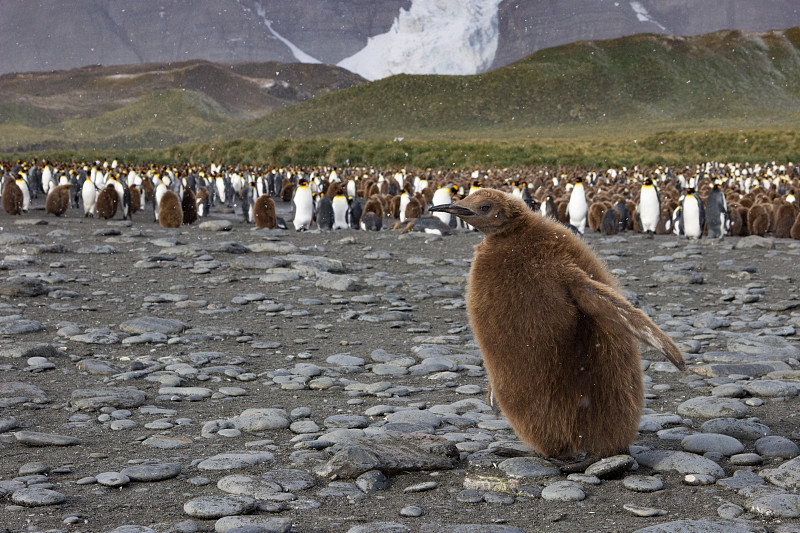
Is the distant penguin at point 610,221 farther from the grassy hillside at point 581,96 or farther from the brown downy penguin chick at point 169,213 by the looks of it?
the grassy hillside at point 581,96

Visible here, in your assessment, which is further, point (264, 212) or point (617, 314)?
point (264, 212)

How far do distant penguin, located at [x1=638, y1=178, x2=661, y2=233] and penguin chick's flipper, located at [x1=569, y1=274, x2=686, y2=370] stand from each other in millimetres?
12214

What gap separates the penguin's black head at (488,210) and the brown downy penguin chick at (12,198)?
1473 centimetres

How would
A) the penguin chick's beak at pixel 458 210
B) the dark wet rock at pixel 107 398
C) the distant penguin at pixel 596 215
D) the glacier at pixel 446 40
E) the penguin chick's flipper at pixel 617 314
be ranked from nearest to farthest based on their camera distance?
the penguin chick's flipper at pixel 617 314
the penguin chick's beak at pixel 458 210
the dark wet rock at pixel 107 398
the distant penguin at pixel 596 215
the glacier at pixel 446 40

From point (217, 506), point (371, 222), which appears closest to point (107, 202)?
point (371, 222)

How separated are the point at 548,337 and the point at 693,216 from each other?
1169cm

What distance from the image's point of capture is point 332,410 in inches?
163

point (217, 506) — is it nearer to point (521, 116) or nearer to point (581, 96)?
point (521, 116)

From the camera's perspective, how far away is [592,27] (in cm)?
17212

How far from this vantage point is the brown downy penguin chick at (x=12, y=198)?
15305 mm

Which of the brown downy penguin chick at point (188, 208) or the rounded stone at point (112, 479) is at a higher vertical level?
the brown downy penguin chick at point (188, 208)

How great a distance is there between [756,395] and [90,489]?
341 centimetres

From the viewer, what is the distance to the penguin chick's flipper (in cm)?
249

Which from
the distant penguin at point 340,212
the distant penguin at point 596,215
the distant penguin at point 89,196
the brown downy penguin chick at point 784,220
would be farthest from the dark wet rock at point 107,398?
the distant penguin at point 89,196
